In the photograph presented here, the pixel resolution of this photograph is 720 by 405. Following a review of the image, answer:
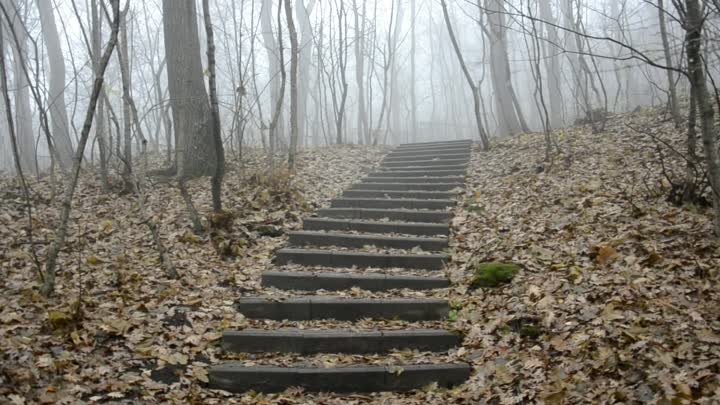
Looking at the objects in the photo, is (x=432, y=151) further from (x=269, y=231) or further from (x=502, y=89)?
(x=269, y=231)

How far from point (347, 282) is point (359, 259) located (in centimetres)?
64

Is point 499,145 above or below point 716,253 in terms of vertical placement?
above

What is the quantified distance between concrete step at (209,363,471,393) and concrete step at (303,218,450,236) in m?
3.15

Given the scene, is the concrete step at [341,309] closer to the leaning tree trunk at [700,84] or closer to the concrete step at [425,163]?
the leaning tree trunk at [700,84]

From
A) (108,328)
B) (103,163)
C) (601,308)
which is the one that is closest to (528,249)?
(601,308)

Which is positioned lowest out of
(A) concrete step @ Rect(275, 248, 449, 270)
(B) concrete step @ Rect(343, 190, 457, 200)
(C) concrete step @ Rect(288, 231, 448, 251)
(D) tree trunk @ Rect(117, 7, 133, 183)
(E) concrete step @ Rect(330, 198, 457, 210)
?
(A) concrete step @ Rect(275, 248, 449, 270)

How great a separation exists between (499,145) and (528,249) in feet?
22.7

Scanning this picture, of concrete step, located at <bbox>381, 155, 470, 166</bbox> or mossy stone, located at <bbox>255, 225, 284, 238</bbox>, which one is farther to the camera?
concrete step, located at <bbox>381, 155, 470, 166</bbox>

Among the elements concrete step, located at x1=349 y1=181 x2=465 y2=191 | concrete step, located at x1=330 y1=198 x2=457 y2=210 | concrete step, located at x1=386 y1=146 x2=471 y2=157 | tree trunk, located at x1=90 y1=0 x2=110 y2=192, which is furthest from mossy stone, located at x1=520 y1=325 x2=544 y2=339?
concrete step, located at x1=386 y1=146 x2=471 y2=157

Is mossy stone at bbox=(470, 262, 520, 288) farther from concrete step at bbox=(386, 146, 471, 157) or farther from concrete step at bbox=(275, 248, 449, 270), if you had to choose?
concrete step at bbox=(386, 146, 471, 157)

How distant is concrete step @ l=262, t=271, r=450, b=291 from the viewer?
5918 millimetres

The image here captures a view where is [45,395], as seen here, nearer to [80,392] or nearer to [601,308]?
[80,392]

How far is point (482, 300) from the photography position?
5.38 meters

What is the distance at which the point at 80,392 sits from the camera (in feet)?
12.1
